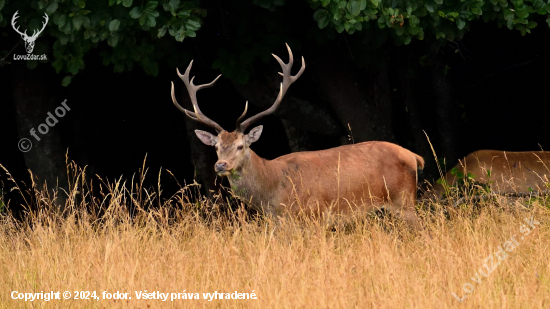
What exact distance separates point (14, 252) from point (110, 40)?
201 centimetres

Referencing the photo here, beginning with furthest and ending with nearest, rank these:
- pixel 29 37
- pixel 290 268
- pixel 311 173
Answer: pixel 29 37, pixel 311 173, pixel 290 268

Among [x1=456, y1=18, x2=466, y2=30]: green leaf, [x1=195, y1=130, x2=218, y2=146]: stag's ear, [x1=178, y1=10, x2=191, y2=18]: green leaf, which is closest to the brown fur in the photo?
[x1=195, y1=130, x2=218, y2=146]: stag's ear

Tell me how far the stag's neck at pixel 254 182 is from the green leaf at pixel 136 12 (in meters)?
1.62

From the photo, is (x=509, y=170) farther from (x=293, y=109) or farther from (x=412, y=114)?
(x=293, y=109)

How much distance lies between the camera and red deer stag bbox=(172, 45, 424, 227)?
711 cm

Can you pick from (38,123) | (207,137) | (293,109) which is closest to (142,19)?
(207,137)

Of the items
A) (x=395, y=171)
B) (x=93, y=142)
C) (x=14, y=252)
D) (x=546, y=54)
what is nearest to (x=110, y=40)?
(x=14, y=252)

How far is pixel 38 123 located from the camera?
8.59 m

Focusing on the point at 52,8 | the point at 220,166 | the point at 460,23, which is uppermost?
the point at 52,8

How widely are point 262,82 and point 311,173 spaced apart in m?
1.50

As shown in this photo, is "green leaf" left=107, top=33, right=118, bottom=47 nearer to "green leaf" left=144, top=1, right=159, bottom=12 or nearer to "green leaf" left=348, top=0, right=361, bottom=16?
"green leaf" left=144, top=1, right=159, bottom=12

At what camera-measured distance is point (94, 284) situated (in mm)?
5168

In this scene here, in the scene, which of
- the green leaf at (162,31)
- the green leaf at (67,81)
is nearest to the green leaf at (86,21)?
the green leaf at (162,31)

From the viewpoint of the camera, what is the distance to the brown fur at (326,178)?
23.3 feet
